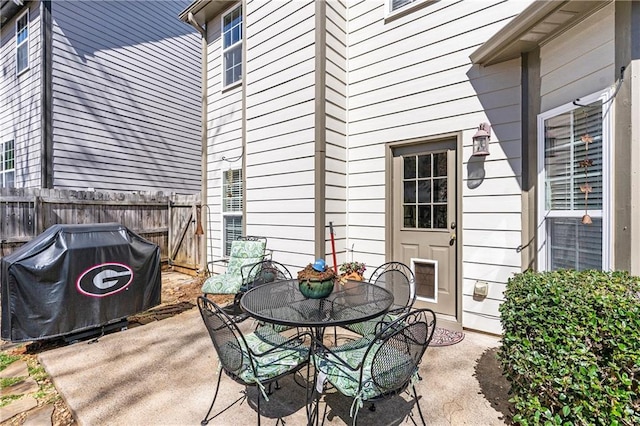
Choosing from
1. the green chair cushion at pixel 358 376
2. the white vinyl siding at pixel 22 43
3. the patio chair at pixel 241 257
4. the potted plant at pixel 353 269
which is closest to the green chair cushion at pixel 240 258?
the patio chair at pixel 241 257

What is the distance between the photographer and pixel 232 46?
5.46 m

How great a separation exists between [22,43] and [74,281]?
24.8 feet

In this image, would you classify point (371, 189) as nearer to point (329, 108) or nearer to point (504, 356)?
point (329, 108)

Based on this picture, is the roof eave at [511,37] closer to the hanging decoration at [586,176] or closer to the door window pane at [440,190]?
the hanging decoration at [586,176]

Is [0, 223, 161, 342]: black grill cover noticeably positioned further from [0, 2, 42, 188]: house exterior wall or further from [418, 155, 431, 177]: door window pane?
[0, 2, 42, 188]: house exterior wall

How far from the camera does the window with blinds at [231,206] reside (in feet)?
17.9

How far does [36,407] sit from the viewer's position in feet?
7.14

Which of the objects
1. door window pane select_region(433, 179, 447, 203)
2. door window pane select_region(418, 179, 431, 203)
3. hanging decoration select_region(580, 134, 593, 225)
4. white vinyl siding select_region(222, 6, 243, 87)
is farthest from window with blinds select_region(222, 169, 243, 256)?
hanging decoration select_region(580, 134, 593, 225)

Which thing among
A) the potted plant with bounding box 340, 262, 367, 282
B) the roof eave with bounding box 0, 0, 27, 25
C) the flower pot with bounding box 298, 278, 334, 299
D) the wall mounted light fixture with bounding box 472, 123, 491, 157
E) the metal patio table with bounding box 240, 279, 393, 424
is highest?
the roof eave with bounding box 0, 0, 27, 25

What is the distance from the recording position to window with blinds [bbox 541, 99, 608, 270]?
238 cm

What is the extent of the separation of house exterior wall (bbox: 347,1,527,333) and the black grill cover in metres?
2.70

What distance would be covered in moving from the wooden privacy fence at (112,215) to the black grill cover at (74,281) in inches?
101

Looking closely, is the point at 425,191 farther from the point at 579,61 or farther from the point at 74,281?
the point at 74,281

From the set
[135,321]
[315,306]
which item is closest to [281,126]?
[315,306]
